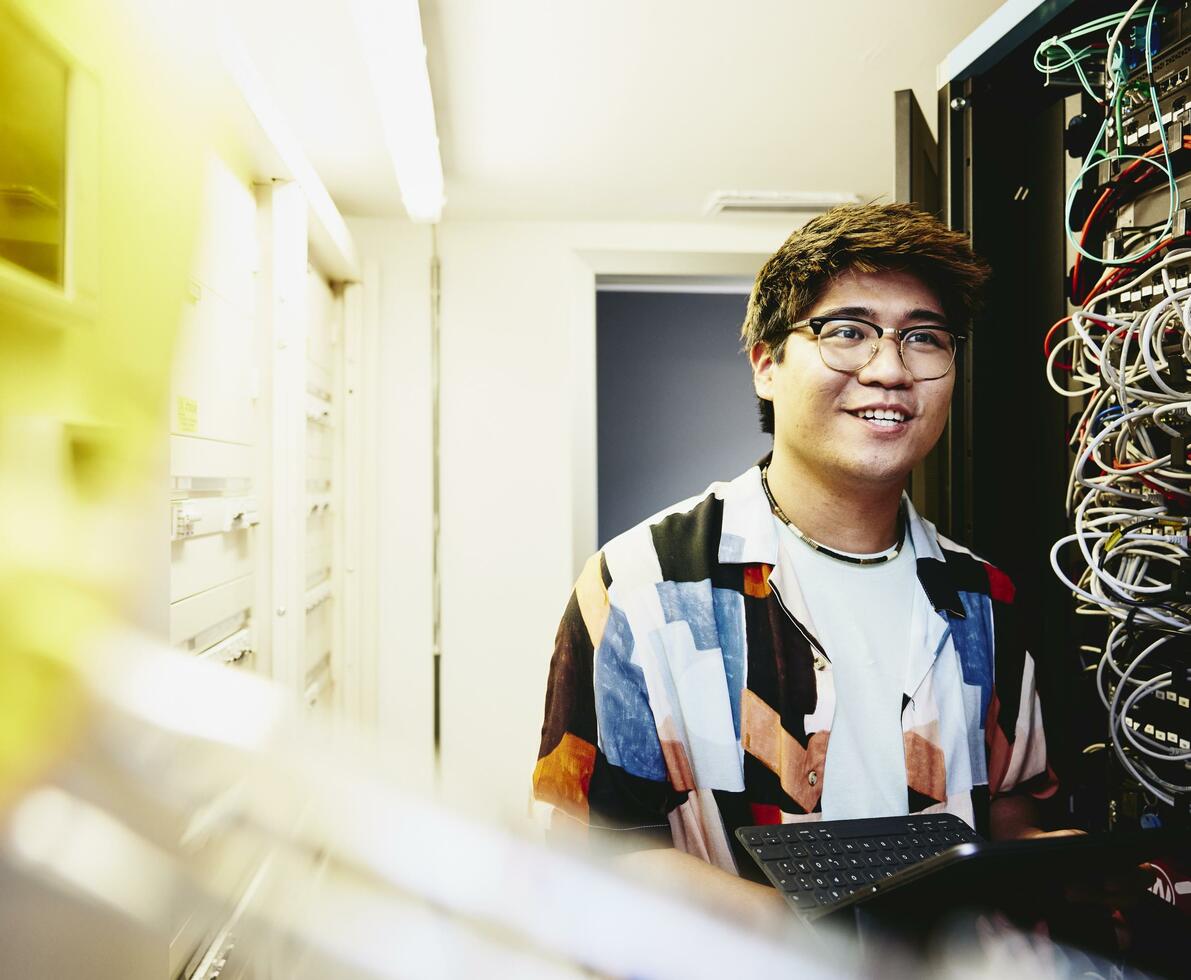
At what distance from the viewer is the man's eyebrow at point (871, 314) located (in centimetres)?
123

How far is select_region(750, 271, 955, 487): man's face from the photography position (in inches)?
47.6

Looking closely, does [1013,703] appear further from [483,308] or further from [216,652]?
[483,308]

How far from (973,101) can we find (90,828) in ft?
5.75

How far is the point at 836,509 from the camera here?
129 centimetres

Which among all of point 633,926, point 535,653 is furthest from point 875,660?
point 535,653

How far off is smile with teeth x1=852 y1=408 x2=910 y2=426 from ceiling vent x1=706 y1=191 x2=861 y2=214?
77.0 inches

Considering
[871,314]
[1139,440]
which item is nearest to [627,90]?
[871,314]

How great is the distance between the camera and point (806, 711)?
1.18m

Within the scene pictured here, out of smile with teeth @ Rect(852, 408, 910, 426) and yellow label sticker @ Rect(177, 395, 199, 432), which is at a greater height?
yellow label sticker @ Rect(177, 395, 199, 432)

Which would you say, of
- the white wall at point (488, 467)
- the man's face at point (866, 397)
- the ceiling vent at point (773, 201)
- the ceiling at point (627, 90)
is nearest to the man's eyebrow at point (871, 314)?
the man's face at point (866, 397)

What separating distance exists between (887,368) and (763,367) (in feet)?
0.85

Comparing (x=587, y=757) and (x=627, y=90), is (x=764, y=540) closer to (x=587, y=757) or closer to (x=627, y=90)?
(x=587, y=757)

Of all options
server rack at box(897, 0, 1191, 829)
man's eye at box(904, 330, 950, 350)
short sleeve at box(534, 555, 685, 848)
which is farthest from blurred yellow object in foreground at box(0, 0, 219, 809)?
server rack at box(897, 0, 1191, 829)

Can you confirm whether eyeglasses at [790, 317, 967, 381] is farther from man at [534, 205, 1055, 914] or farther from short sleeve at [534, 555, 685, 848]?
short sleeve at [534, 555, 685, 848]
